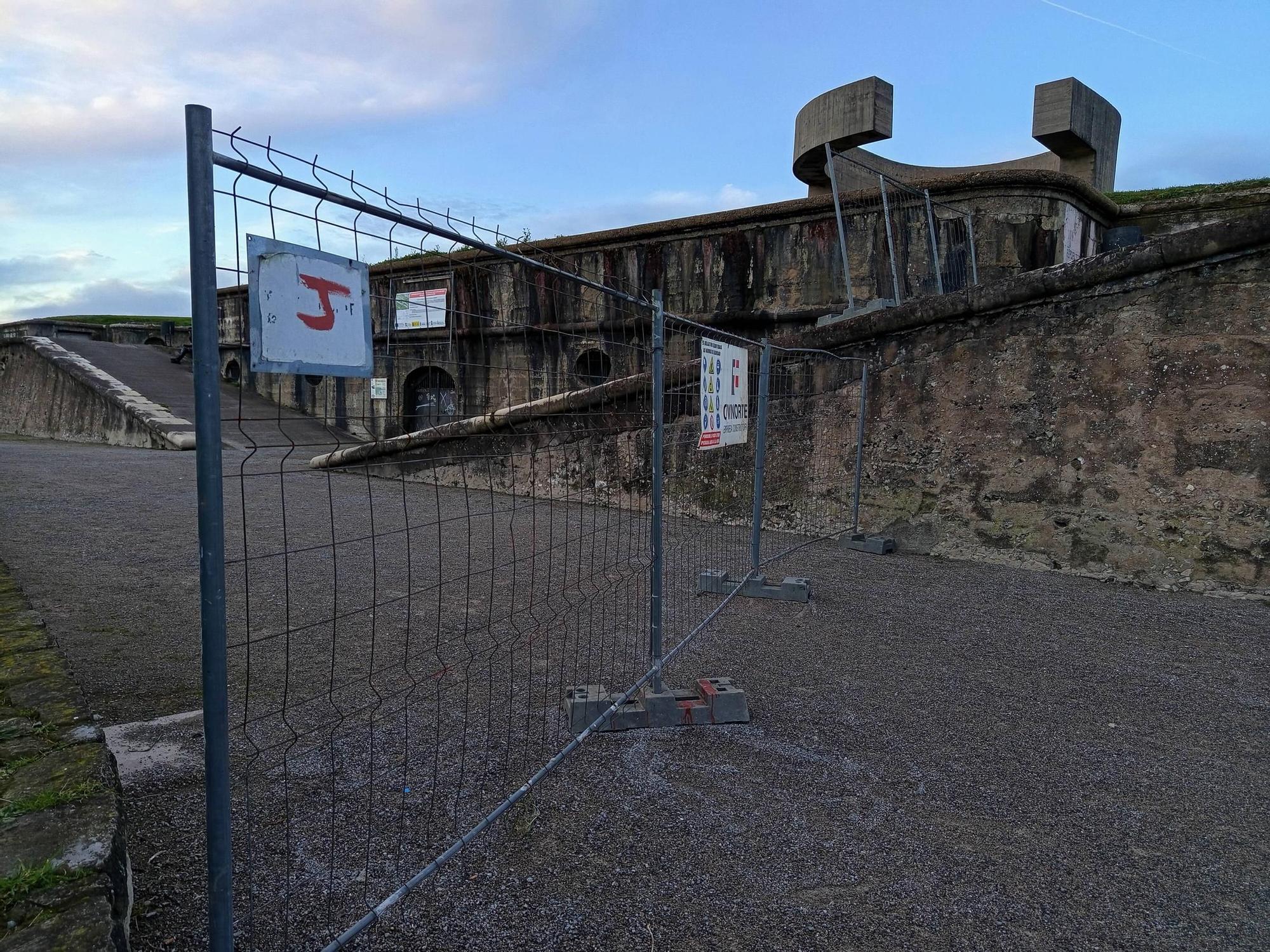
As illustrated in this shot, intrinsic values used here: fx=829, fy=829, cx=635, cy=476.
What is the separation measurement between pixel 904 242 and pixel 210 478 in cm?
1312

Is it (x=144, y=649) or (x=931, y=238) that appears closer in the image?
(x=144, y=649)

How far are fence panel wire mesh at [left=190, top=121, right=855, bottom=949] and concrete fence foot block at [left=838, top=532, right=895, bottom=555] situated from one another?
43 centimetres

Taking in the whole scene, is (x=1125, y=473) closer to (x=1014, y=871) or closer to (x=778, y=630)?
(x=778, y=630)

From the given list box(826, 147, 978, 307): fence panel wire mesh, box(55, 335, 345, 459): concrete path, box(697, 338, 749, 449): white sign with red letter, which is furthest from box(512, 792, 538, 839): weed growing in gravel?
box(55, 335, 345, 459): concrete path

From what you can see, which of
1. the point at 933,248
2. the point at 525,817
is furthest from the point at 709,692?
the point at 933,248

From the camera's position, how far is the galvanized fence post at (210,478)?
176 centimetres

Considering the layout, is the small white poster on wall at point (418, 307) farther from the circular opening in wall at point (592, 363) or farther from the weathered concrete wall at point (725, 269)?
the circular opening in wall at point (592, 363)

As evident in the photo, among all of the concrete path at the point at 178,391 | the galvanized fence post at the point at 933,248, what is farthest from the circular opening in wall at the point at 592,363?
the galvanized fence post at the point at 933,248

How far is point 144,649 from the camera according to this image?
15.5ft

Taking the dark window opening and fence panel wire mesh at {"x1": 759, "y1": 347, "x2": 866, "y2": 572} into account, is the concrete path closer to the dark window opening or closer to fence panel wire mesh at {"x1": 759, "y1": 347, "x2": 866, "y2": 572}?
the dark window opening

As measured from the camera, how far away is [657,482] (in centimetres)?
412

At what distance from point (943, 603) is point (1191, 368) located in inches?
112

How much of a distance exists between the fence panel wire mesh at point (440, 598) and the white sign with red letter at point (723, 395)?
0.21 m

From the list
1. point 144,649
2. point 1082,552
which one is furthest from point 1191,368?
point 144,649
